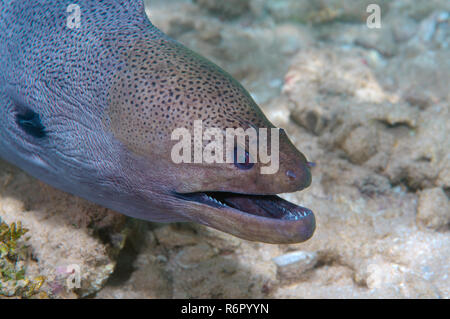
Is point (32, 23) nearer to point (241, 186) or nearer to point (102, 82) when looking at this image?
point (102, 82)

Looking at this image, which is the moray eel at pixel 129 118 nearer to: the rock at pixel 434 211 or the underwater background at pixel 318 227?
the underwater background at pixel 318 227

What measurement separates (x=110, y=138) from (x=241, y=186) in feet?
2.54

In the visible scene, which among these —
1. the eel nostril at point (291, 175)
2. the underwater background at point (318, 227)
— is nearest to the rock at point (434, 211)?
the underwater background at point (318, 227)

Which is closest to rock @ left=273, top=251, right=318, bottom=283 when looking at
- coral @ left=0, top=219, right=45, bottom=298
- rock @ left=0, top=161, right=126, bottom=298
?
rock @ left=0, top=161, right=126, bottom=298

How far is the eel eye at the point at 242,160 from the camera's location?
1.72m

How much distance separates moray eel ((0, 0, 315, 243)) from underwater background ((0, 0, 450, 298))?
45 centimetres

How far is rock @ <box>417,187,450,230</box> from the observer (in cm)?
293

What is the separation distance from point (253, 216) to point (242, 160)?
282mm

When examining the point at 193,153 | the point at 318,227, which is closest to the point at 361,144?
the point at 318,227

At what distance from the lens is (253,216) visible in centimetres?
173

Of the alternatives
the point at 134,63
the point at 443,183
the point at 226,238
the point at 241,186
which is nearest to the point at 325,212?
the point at 226,238

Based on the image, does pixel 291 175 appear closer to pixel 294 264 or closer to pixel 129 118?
pixel 129 118

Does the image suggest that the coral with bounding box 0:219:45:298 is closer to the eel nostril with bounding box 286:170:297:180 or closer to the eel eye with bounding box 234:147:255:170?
the eel eye with bounding box 234:147:255:170

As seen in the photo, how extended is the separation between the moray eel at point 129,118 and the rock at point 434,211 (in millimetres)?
1709
